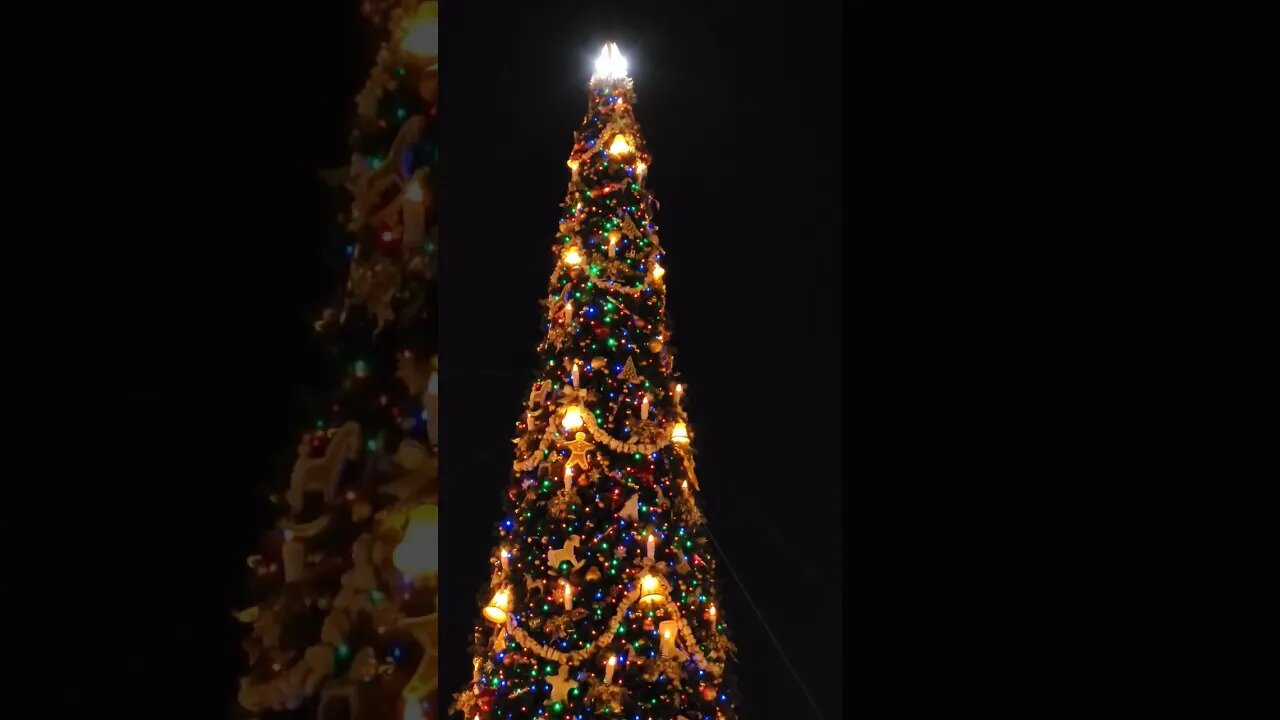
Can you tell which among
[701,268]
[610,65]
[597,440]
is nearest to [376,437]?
[597,440]

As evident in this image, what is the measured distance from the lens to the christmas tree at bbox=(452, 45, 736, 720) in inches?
137

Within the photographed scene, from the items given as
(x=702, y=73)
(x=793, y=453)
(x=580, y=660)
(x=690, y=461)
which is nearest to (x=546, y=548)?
(x=580, y=660)

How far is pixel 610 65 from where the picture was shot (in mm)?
3846

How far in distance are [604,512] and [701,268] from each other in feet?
5.09

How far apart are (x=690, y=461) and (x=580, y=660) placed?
0.85 meters

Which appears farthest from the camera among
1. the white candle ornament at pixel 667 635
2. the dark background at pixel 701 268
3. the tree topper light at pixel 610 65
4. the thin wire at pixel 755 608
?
the thin wire at pixel 755 608

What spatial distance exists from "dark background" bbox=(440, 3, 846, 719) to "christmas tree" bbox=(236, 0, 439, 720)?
385cm

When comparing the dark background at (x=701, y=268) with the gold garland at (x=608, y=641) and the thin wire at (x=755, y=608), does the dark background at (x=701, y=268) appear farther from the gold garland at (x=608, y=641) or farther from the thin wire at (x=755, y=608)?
the gold garland at (x=608, y=641)

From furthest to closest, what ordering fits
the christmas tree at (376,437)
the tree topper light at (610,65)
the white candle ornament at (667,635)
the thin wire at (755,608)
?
the thin wire at (755,608)
the tree topper light at (610,65)
the white candle ornament at (667,635)
the christmas tree at (376,437)

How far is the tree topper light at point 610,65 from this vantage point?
12.6 ft

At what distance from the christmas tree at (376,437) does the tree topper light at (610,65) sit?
11.1ft

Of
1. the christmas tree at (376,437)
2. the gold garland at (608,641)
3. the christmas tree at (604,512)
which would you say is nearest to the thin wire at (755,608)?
the christmas tree at (604,512)

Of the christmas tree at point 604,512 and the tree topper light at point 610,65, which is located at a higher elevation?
the tree topper light at point 610,65

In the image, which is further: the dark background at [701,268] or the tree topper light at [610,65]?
the dark background at [701,268]
